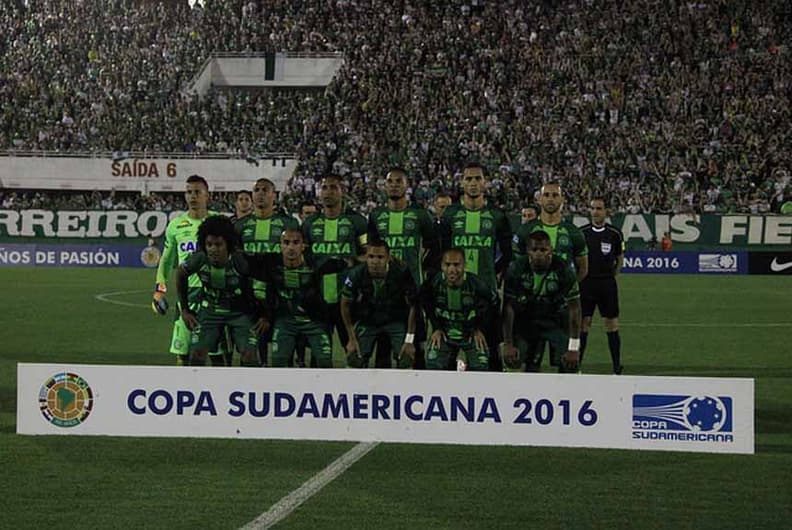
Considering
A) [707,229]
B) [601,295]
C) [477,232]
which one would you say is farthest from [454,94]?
[477,232]

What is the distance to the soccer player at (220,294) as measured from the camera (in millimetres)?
9977

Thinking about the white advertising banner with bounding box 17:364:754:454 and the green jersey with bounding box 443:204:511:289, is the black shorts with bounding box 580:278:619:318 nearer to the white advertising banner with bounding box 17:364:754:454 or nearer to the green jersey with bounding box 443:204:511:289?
the green jersey with bounding box 443:204:511:289

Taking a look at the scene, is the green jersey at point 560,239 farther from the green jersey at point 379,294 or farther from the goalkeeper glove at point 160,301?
the goalkeeper glove at point 160,301

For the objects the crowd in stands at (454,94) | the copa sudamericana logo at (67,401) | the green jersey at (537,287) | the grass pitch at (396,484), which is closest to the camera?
the grass pitch at (396,484)

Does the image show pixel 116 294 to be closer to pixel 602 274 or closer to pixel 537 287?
pixel 602 274

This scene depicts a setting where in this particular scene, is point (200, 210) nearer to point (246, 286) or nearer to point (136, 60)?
point (246, 286)

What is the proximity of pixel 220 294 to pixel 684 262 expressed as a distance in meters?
25.3

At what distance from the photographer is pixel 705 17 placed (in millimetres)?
44719

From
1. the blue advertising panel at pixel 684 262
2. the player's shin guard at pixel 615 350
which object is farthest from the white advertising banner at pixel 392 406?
the blue advertising panel at pixel 684 262

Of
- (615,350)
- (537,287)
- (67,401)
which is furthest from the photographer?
(615,350)

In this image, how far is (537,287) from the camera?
10273 mm

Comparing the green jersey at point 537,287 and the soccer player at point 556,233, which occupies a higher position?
the soccer player at point 556,233

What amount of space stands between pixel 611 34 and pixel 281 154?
12.4m

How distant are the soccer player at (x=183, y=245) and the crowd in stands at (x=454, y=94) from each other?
80.5ft
